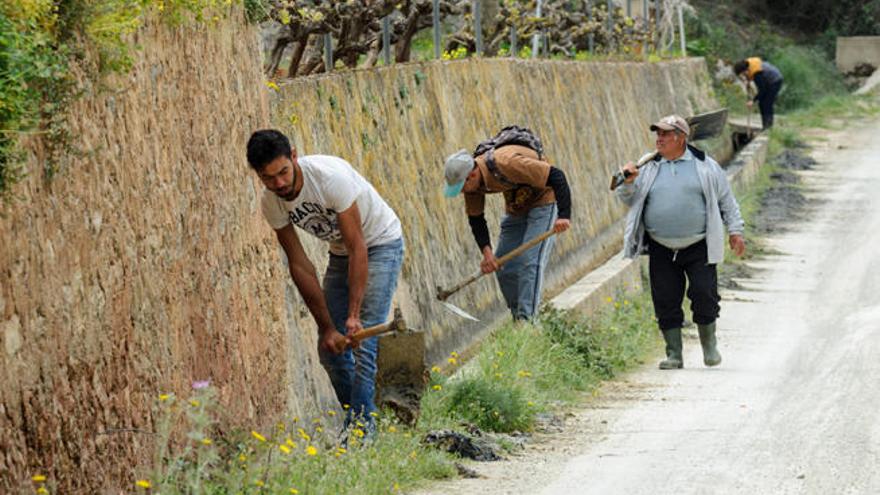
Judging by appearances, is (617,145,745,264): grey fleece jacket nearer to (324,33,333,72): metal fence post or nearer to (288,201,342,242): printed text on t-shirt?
(324,33,333,72): metal fence post

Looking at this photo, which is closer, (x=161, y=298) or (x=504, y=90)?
(x=161, y=298)

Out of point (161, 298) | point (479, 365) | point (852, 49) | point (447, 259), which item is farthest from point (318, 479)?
point (852, 49)

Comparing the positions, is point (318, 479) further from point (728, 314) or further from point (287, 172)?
point (728, 314)

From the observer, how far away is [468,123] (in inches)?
583

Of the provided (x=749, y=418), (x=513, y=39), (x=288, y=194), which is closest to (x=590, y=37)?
(x=513, y=39)

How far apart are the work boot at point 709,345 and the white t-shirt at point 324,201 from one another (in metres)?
4.61

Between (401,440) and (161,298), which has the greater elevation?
(161,298)

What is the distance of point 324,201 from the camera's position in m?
8.53

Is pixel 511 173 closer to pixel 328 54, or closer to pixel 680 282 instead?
pixel 328 54

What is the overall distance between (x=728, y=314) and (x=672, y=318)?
10.8ft

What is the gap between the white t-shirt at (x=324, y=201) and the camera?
27.8 ft

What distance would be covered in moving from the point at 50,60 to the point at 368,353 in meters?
3.09

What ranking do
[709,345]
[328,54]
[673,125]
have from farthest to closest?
1. [709,345]
2. [673,125]
3. [328,54]

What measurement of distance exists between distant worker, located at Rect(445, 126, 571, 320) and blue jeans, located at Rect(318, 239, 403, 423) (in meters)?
2.81
